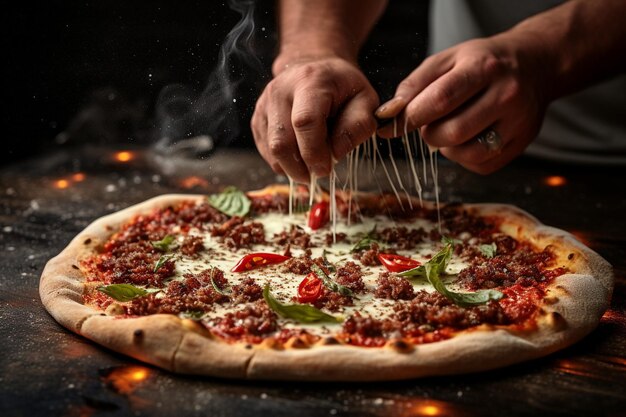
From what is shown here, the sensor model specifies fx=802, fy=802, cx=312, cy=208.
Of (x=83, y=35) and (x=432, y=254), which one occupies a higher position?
(x=83, y=35)

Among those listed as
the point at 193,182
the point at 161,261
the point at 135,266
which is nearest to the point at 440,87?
the point at 161,261

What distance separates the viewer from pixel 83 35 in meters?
4.81

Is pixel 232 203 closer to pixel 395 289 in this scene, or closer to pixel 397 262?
pixel 397 262

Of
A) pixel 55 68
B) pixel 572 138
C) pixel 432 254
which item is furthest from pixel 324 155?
pixel 55 68

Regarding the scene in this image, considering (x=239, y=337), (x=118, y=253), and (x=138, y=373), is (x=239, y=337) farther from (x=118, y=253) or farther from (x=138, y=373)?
(x=118, y=253)

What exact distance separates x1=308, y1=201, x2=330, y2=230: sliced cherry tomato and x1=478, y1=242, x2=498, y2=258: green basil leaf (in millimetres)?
866

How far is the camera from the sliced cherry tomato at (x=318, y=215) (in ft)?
13.9

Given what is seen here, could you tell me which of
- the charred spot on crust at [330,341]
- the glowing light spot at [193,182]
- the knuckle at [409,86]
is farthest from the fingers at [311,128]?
the glowing light spot at [193,182]

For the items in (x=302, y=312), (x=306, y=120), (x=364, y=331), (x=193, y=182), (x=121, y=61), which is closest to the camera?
(x=364, y=331)

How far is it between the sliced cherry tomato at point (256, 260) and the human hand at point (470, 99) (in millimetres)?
778

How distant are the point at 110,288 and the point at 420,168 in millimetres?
2851

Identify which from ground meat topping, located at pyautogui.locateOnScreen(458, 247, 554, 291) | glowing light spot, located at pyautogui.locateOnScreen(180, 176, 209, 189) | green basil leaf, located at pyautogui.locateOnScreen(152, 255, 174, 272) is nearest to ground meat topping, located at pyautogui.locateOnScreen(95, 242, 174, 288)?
green basil leaf, located at pyautogui.locateOnScreen(152, 255, 174, 272)

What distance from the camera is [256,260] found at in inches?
145

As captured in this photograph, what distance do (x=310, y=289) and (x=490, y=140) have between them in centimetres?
126
